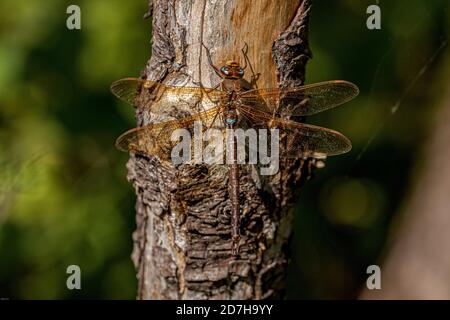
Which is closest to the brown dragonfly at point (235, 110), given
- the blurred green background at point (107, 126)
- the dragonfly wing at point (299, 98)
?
the dragonfly wing at point (299, 98)

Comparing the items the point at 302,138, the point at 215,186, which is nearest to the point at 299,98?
the point at 302,138

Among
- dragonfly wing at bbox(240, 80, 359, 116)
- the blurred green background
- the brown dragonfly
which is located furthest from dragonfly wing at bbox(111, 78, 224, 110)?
the blurred green background

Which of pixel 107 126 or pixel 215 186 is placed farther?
pixel 107 126

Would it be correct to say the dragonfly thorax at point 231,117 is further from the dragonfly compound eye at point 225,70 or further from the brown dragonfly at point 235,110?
the dragonfly compound eye at point 225,70

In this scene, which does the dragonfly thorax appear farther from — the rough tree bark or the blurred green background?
the blurred green background

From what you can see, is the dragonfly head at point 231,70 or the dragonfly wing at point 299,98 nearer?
the dragonfly head at point 231,70

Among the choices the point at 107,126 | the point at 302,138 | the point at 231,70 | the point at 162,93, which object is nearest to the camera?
the point at 231,70

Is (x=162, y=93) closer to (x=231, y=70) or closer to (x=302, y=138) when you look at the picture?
(x=231, y=70)
